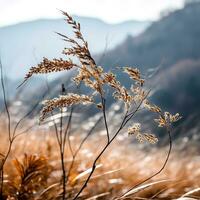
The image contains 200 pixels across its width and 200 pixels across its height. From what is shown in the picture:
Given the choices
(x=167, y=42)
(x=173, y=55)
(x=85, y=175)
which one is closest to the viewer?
(x=85, y=175)

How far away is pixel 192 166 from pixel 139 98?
338 centimetres

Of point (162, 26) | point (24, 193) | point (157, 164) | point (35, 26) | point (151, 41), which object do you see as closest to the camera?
Answer: point (24, 193)

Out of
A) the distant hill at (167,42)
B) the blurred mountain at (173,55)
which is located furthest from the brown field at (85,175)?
A: the distant hill at (167,42)

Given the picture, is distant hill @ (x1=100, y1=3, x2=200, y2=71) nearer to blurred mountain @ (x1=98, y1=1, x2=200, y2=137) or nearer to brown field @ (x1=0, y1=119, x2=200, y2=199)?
blurred mountain @ (x1=98, y1=1, x2=200, y2=137)

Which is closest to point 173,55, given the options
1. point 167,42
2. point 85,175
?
point 167,42

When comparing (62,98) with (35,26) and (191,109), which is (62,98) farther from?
(35,26)

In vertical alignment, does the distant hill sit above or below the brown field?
above

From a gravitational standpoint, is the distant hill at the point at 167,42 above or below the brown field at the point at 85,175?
above

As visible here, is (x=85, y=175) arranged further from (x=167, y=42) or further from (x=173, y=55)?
(x=167, y=42)

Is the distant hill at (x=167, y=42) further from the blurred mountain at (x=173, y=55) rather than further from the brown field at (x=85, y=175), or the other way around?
the brown field at (x=85, y=175)

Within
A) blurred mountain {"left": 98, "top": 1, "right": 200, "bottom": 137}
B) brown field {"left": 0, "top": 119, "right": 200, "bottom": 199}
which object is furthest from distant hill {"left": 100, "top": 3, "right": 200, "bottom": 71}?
brown field {"left": 0, "top": 119, "right": 200, "bottom": 199}

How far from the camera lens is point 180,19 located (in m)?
68.4

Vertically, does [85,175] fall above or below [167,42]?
below

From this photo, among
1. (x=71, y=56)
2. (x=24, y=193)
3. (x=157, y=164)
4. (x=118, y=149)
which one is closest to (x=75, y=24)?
(x=71, y=56)
